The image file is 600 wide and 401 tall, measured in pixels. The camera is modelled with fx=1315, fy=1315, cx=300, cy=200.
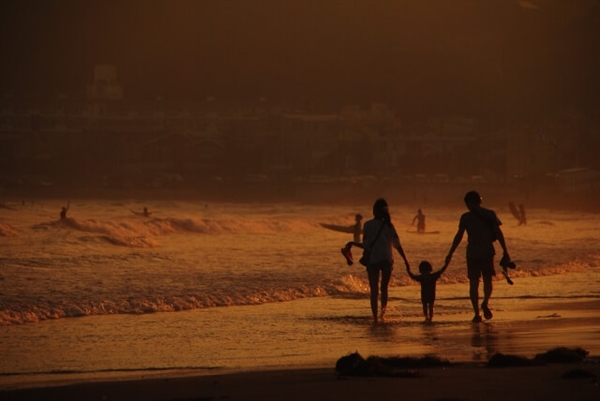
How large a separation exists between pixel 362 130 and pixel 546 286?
85322 mm

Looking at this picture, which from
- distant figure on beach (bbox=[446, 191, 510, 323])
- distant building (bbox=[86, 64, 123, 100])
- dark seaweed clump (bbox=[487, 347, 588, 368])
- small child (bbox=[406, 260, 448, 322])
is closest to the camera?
dark seaweed clump (bbox=[487, 347, 588, 368])

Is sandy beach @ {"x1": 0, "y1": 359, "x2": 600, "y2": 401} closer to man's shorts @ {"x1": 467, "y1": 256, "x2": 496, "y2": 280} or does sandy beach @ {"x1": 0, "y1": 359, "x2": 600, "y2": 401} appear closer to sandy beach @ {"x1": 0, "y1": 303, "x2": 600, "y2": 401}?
sandy beach @ {"x1": 0, "y1": 303, "x2": 600, "y2": 401}

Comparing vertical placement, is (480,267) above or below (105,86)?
below

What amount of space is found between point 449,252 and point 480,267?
362 millimetres

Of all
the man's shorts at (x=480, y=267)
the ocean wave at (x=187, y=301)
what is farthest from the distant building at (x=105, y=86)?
the man's shorts at (x=480, y=267)

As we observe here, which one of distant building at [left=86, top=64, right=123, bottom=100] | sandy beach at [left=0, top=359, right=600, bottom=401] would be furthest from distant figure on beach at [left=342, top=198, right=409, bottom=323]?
distant building at [left=86, top=64, right=123, bottom=100]

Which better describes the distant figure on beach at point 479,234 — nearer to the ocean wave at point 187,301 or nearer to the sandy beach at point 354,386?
the sandy beach at point 354,386

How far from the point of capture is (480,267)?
1089 cm

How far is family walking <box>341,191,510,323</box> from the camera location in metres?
10.8

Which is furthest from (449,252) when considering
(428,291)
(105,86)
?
(105,86)

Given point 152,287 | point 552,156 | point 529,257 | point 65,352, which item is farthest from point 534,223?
point 552,156

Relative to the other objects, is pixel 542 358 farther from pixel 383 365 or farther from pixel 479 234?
pixel 479 234

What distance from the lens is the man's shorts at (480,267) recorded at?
428 inches

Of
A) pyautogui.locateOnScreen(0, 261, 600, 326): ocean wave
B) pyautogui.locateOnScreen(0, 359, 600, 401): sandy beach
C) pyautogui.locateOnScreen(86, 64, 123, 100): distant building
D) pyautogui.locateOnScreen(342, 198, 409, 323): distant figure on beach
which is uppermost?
pyautogui.locateOnScreen(86, 64, 123, 100): distant building
